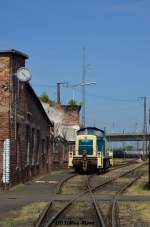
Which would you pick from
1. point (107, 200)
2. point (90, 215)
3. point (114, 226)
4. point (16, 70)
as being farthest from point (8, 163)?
point (114, 226)

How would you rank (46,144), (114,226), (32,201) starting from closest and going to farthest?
(114,226) < (32,201) < (46,144)

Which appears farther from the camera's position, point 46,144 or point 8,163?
point 46,144

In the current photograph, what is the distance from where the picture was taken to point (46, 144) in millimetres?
39812

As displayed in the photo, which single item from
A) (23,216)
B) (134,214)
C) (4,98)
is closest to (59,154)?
(4,98)

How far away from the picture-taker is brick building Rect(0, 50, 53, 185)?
85.8 feet

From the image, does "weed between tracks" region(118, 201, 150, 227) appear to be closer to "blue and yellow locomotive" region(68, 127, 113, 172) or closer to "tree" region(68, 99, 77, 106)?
"blue and yellow locomotive" region(68, 127, 113, 172)

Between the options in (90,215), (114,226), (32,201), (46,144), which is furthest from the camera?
(46,144)

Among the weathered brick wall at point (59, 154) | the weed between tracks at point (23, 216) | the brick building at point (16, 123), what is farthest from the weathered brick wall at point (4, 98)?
the weathered brick wall at point (59, 154)

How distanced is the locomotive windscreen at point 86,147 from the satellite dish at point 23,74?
582 inches

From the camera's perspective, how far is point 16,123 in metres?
27.7

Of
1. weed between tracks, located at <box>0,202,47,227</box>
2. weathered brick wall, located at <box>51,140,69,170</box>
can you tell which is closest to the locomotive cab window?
weathered brick wall, located at <box>51,140,69,170</box>

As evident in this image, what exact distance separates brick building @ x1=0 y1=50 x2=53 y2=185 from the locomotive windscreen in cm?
680

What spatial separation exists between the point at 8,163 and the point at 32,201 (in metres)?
5.69

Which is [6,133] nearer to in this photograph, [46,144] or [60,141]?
[46,144]
